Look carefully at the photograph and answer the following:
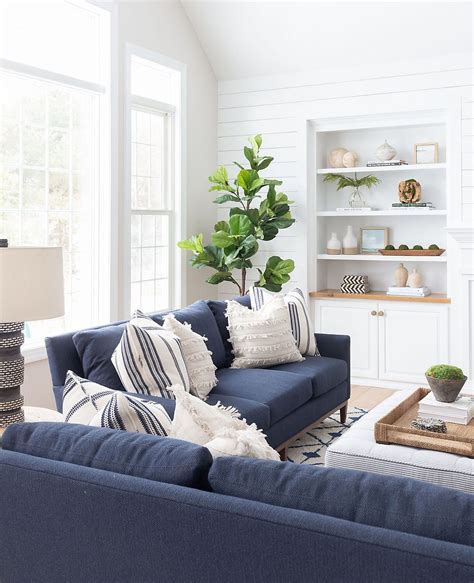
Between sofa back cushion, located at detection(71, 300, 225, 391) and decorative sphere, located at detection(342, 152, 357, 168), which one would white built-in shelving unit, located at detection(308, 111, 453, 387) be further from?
sofa back cushion, located at detection(71, 300, 225, 391)

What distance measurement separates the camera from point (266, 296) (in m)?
4.61

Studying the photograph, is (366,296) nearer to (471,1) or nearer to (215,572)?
(471,1)

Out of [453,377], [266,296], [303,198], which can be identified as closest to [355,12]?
[303,198]

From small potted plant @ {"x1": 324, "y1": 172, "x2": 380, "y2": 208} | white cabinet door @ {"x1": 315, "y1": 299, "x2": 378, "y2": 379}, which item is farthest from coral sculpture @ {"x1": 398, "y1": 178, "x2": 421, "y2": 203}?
white cabinet door @ {"x1": 315, "y1": 299, "x2": 378, "y2": 379}

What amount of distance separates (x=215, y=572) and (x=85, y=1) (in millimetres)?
4321

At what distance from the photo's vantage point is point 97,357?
3283mm

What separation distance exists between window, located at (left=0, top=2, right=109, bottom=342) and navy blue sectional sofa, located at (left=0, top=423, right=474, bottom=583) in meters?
2.91

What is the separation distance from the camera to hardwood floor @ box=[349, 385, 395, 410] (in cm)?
545

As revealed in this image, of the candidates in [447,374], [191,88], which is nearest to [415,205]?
[191,88]

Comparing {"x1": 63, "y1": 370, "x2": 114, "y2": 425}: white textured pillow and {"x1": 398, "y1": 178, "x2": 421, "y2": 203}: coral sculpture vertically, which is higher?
{"x1": 398, "y1": 178, "x2": 421, "y2": 203}: coral sculpture

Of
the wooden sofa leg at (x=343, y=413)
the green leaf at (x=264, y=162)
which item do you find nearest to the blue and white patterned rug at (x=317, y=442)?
the wooden sofa leg at (x=343, y=413)

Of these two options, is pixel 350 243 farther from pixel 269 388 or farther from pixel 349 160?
pixel 269 388

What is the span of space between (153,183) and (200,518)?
461cm

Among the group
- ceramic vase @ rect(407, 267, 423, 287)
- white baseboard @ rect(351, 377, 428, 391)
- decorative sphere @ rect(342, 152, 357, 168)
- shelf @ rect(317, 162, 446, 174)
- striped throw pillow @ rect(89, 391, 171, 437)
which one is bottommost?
white baseboard @ rect(351, 377, 428, 391)
